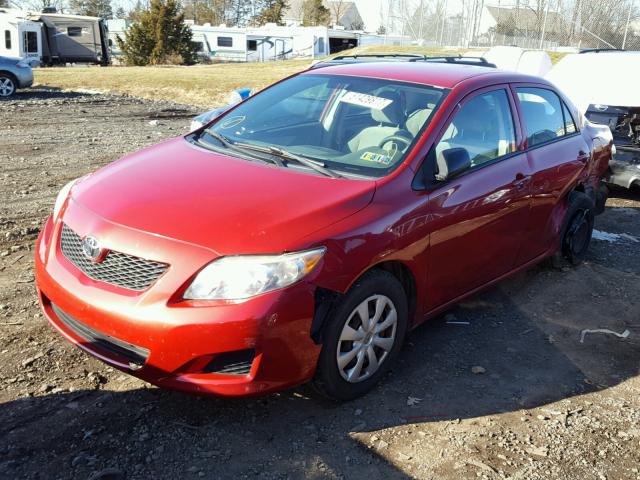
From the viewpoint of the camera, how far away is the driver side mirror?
372cm

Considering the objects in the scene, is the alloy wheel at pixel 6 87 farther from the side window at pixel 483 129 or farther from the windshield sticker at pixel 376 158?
the windshield sticker at pixel 376 158

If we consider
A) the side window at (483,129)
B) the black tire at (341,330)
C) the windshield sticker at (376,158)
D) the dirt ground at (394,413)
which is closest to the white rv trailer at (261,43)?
the side window at (483,129)

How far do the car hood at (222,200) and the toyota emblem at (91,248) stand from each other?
15cm

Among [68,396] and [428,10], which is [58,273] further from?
[428,10]

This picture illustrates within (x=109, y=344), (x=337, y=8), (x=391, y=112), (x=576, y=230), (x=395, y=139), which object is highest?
(x=337, y=8)

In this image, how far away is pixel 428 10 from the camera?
48.2 metres

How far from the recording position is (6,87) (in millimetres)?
17797

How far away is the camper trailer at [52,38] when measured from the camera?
99.3 feet

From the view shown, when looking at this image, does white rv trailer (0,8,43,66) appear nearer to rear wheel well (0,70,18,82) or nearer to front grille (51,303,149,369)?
rear wheel well (0,70,18,82)

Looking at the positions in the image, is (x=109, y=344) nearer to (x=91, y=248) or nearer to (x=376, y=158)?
(x=91, y=248)

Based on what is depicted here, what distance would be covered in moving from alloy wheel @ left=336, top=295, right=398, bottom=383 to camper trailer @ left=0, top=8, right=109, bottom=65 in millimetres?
31409

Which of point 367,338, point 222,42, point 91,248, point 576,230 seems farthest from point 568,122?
point 222,42

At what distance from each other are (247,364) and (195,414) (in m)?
0.56

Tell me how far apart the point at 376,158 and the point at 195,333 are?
5.14ft
